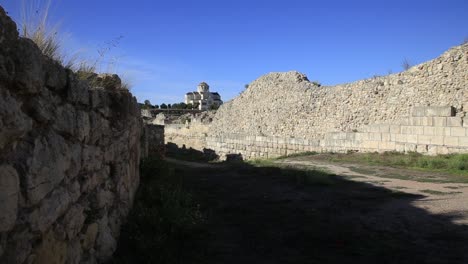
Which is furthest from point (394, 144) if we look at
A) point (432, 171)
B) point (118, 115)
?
point (118, 115)

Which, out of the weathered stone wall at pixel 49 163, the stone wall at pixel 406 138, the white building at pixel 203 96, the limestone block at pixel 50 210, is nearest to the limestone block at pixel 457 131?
the stone wall at pixel 406 138

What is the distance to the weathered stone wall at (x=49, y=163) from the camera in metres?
2.31

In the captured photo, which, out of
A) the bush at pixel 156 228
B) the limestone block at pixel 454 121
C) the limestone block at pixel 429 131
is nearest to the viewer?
the bush at pixel 156 228

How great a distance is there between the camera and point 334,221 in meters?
5.87

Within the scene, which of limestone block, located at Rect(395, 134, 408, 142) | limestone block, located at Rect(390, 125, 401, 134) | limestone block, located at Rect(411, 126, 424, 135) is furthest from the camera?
limestone block, located at Rect(390, 125, 401, 134)

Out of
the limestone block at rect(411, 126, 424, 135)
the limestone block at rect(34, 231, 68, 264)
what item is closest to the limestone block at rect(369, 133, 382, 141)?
the limestone block at rect(411, 126, 424, 135)

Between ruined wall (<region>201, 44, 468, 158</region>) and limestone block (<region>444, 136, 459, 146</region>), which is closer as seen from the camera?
limestone block (<region>444, 136, 459, 146</region>)

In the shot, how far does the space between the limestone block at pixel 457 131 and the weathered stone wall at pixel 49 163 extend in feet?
39.3

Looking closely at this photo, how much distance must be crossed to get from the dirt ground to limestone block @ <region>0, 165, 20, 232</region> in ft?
7.94

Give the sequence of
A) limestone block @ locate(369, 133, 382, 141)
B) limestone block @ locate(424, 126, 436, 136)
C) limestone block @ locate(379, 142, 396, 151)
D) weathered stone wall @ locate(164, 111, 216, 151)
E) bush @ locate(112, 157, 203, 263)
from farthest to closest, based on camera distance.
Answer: weathered stone wall @ locate(164, 111, 216, 151), limestone block @ locate(369, 133, 382, 141), limestone block @ locate(379, 142, 396, 151), limestone block @ locate(424, 126, 436, 136), bush @ locate(112, 157, 203, 263)

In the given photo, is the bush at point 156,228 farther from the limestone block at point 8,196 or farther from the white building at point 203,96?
the white building at point 203,96

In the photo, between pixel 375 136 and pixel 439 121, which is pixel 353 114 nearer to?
pixel 375 136

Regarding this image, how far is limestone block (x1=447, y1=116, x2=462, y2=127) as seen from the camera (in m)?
13.4

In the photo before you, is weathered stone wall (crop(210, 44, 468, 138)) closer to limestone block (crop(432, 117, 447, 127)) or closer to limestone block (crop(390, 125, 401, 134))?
limestone block (crop(432, 117, 447, 127))
